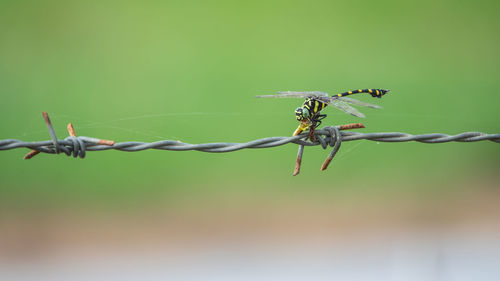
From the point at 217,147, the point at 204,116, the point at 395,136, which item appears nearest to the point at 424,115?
the point at 204,116

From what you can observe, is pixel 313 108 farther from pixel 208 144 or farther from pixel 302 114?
pixel 208 144

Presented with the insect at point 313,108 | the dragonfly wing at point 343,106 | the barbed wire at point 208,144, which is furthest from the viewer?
the dragonfly wing at point 343,106

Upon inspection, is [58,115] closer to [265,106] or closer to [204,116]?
[204,116]

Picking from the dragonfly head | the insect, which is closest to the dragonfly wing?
the insect

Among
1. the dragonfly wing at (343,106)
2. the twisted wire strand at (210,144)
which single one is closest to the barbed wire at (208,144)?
the twisted wire strand at (210,144)

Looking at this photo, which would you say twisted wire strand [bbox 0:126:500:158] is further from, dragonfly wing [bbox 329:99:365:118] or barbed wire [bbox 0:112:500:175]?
dragonfly wing [bbox 329:99:365:118]

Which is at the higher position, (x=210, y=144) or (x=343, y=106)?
(x=343, y=106)

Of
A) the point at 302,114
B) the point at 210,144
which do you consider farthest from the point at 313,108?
the point at 210,144

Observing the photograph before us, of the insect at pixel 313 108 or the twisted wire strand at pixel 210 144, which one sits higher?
the insect at pixel 313 108

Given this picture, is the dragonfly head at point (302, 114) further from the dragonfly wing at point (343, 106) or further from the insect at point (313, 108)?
the dragonfly wing at point (343, 106)
